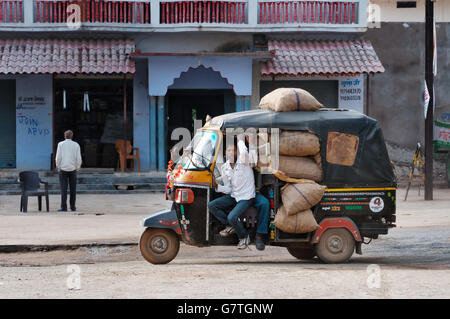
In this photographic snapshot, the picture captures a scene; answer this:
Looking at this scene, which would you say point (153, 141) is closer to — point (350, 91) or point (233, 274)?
point (350, 91)

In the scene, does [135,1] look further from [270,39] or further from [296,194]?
[296,194]

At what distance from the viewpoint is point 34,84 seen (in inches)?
927

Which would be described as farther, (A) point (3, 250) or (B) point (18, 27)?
(B) point (18, 27)

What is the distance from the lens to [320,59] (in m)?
23.0

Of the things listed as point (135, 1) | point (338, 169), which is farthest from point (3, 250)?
point (135, 1)

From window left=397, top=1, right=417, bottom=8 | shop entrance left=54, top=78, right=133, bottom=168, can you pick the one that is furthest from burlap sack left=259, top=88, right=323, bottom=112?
window left=397, top=1, right=417, bottom=8

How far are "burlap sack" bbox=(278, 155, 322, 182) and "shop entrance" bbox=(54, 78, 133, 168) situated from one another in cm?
1417

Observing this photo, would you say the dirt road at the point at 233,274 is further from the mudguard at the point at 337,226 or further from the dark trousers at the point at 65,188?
the dark trousers at the point at 65,188

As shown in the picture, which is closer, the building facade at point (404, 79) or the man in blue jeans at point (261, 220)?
the man in blue jeans at point (261, 220)

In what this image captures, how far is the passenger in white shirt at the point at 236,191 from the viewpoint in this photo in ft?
33.1

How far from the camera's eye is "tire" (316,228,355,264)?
34.7 feet

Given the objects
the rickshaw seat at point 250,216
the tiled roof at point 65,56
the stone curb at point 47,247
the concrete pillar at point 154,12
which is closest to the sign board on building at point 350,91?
the concrete pillar at point 154,12

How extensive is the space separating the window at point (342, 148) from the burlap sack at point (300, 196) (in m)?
0.51

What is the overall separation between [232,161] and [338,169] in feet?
4.86
